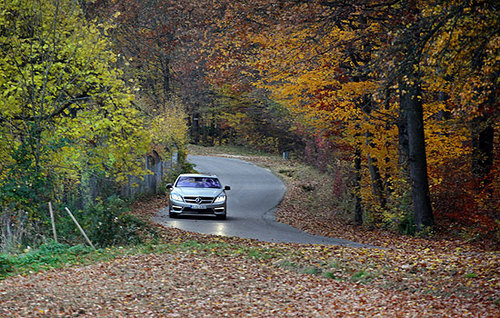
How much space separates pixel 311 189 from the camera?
3719cm

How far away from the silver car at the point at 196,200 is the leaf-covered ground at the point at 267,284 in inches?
240

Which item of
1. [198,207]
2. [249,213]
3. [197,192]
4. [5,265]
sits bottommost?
[249,213]

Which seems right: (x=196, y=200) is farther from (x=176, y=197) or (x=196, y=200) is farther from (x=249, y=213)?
(x=249, y=213)

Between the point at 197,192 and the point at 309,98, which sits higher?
the point at 309,98

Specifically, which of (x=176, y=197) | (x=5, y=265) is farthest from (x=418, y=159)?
(x=5, y=265)

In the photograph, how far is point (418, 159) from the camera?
17766 mm

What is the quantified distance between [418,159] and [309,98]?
530 cm

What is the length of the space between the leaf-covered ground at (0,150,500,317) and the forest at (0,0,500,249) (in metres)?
2.93

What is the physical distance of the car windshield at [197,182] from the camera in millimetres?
22344

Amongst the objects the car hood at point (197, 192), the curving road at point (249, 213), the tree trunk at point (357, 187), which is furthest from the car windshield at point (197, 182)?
the tree trunk at point (357, 187)

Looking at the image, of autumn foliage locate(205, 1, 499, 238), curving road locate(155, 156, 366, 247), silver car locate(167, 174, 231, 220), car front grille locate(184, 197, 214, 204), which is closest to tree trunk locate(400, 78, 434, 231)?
autumn foliage locate(205, 1, 499, 238)

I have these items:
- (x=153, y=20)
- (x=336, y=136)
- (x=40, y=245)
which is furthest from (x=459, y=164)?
(x=153, y=20)

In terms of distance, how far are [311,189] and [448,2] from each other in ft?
87.2

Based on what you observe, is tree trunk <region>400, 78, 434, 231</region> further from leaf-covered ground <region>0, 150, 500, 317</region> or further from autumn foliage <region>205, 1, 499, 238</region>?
leaf-covered ground <region>0, 150, 500, 317</region>
